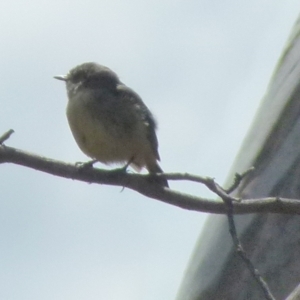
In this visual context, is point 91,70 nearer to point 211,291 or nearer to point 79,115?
point 79,115

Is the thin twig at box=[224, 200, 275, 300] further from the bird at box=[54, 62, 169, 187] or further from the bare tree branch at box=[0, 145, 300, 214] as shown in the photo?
the bird at box=[54, 62, 169, 187]

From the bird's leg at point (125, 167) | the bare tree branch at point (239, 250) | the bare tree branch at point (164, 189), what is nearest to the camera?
the bare tree branch at point (239, 250)

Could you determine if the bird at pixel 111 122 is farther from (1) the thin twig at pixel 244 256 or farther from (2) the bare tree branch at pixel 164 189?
(1) the thin twig at pixel 244 256

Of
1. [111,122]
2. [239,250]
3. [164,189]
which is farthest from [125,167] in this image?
[239,250]

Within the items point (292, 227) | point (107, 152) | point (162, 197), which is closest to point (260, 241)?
point (292, 227)

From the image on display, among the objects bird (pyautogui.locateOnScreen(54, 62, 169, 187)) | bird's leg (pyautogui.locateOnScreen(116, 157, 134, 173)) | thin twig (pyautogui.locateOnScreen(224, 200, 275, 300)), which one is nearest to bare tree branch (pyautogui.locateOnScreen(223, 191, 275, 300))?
thin twig (pyautogui.locateOnScreen(224, 200, 275, 300))

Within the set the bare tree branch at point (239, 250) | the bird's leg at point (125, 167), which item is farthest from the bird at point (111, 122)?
the bare tree branch at point (239, 250)
